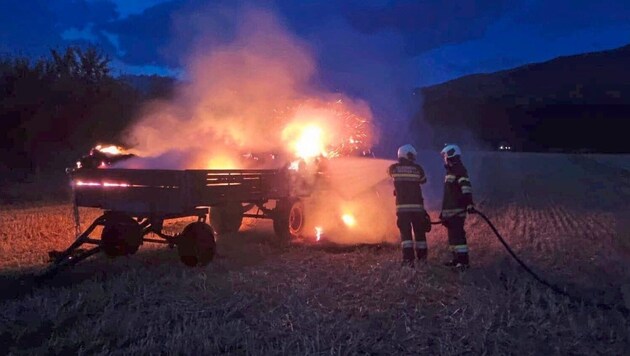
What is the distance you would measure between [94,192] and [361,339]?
6327mm

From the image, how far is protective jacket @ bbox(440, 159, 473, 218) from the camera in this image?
10164 millimetres

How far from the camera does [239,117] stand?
15617mm

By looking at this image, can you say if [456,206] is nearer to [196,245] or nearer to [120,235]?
[196,245]

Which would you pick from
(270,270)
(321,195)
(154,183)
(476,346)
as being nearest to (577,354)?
(476,346)

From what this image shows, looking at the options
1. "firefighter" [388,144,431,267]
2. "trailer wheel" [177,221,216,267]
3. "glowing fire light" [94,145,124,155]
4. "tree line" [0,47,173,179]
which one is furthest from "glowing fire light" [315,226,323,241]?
"tree line" [0,47,173,179]

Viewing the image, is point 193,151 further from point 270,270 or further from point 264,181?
point 270,270

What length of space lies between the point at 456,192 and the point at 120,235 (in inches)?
214

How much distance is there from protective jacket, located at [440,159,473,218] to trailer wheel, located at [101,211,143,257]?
16.1ft

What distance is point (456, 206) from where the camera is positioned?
33.8ft

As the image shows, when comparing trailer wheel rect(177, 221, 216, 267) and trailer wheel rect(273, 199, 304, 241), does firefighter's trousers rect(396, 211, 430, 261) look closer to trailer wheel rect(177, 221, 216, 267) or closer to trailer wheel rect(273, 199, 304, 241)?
trailer wheel rect(177, 221, 216, 267)

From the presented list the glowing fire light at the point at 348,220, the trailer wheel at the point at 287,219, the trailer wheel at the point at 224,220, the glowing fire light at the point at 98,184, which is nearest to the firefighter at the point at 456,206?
the trailer wheel at the point at 287,219

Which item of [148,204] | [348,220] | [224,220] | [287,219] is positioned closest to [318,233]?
[287,219]

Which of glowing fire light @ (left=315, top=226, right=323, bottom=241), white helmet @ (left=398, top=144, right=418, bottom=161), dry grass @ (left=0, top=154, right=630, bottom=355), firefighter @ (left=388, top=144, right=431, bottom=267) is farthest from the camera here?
glowing fire light @ (left=315, top=226, right=323, bottom=241)

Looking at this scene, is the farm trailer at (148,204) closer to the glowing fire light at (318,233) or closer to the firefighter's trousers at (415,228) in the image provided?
the glowing fire light at (318,233)
